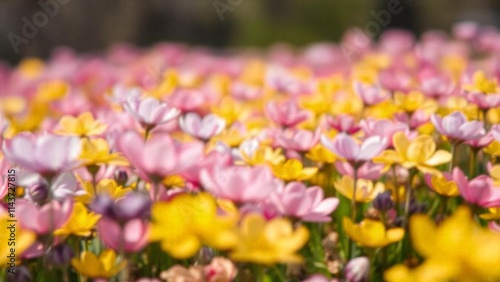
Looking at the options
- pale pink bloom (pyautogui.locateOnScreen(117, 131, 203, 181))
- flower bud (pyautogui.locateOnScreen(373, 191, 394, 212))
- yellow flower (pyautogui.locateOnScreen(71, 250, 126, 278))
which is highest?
pale pink bloom (pyautogui.locateOnScreen(117, 131, 203, 181))

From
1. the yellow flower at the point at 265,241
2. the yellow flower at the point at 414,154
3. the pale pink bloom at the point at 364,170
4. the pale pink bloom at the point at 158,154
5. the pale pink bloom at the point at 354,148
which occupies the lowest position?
the pale pink bloom at the point at 364,170

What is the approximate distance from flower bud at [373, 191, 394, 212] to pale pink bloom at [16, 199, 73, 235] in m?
0.51

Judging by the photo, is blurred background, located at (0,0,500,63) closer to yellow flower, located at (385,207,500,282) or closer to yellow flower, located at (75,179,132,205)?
yellow flower, located at (75,179,132,205)

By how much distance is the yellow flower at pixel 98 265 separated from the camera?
96 cm

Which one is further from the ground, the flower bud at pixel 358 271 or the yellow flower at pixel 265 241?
the yellow flower at pixel 265 241

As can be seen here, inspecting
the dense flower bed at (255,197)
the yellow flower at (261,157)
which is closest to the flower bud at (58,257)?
the dense flower bed at (255,197)

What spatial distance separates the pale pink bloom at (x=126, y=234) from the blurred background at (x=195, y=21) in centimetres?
538

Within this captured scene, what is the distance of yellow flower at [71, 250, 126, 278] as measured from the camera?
37.7 inches

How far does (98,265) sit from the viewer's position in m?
0.97

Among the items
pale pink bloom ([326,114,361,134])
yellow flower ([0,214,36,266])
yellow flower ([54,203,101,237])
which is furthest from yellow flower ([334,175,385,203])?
yellow flower ([0,214,36,266])

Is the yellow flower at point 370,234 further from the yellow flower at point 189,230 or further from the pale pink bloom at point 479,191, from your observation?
the yellow flower at point 189,230

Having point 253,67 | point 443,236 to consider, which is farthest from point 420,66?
point 443,236

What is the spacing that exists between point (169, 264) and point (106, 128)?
0.38 meters

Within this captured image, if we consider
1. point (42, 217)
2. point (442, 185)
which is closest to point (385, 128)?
point (442, 185)
